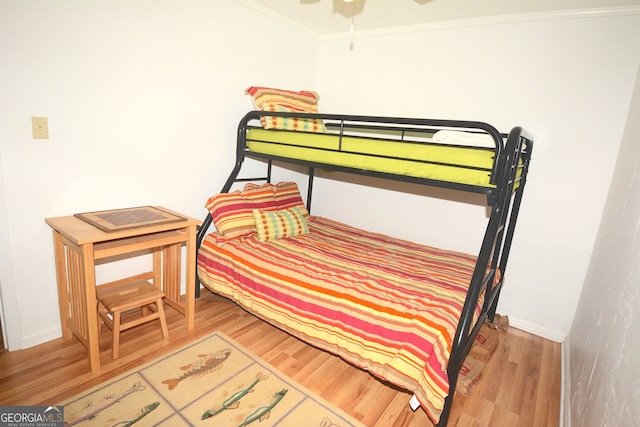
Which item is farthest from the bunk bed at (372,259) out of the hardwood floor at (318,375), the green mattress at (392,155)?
the hardwood floor at (318,375)

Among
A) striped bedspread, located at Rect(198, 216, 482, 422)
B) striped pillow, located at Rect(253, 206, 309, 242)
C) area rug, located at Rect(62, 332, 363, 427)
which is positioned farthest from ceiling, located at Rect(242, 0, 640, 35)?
area rug, located at Rect(62, 332, 363, 427)

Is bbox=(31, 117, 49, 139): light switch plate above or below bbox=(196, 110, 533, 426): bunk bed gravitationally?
above

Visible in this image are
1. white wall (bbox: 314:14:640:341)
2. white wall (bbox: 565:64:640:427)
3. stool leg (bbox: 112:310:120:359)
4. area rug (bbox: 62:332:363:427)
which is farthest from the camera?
white wall (bbox: 314:14:640:341)

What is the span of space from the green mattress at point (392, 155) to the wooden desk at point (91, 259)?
0.86 m

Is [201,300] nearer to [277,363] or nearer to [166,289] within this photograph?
[166,289]

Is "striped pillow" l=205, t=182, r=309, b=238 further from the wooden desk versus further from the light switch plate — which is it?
the light switch plate

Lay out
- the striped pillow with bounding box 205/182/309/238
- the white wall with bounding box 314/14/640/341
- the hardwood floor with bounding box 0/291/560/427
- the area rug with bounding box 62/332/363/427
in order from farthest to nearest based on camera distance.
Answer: the striped pillow with bounding box 205/182/309/238 → the white wall with bounding box 314/14/640/341 → the hardwood floor with bounding box 0/291/560/427 → the area rug with bounding box 62/332/363/427

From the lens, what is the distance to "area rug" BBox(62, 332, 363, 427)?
153 cm

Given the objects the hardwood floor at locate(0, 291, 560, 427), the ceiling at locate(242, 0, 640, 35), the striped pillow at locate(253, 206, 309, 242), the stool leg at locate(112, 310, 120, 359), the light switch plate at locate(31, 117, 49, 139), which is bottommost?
the hardwood floor at locate(0, 291, 560, 427)

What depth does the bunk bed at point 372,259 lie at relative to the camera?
1.55 metres

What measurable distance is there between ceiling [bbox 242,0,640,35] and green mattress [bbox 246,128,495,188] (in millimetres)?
1085

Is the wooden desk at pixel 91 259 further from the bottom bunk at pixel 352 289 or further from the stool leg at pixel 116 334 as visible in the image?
the bottom bunk at pixel 352 289

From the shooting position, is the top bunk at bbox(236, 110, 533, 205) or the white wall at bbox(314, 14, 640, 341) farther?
the white wall at bbox(314, 14, 640, 341)

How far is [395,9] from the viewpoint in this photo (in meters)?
→ 2.48
